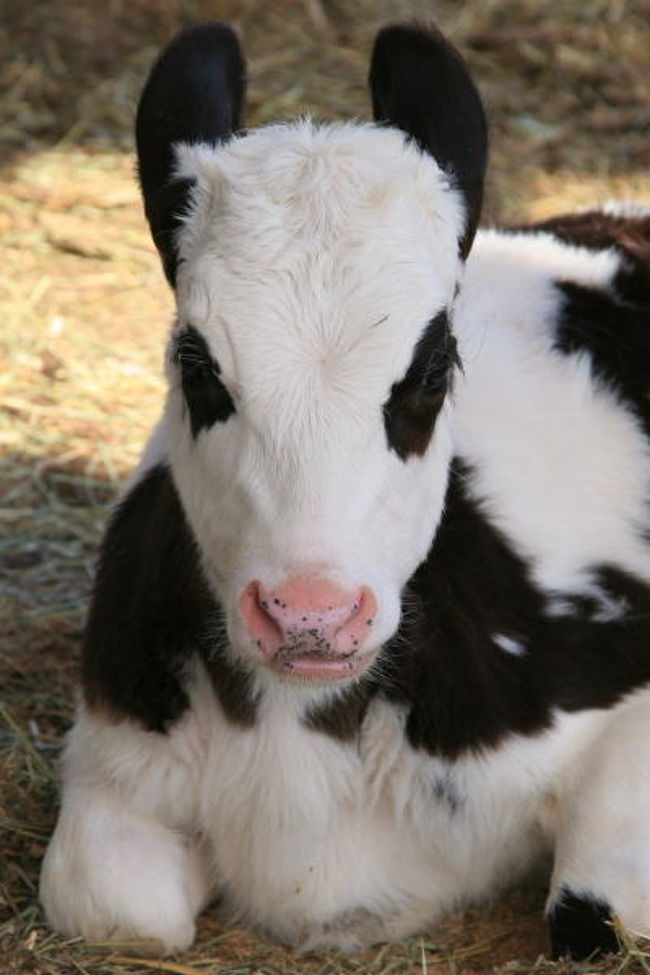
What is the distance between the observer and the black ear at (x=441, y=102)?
4152mm

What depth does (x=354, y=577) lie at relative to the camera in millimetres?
3609

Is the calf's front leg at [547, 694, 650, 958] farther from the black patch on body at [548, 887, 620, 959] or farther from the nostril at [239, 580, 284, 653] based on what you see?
the nostril at [239, 580, 284, 653]

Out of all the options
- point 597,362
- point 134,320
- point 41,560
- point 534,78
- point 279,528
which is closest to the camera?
point 279,528

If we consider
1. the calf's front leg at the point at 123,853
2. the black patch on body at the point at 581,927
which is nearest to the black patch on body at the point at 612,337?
the black patch on body at the point at 581,927

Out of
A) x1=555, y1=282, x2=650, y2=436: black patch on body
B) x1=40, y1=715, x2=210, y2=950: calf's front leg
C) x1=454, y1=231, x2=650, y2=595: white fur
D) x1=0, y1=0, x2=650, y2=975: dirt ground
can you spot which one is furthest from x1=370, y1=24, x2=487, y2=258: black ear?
x1=0, y1=0, x2=650, y2=975: dirt ground

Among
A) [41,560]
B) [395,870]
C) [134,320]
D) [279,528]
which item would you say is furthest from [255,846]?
[134,320]

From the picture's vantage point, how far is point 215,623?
429 centimetres

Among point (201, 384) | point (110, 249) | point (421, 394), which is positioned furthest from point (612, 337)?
point (110, 249)

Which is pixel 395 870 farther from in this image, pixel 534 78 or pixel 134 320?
pixel 534 78

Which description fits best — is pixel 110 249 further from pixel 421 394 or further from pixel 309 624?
pixel 309 624

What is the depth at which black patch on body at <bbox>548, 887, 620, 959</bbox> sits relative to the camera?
4.19 metres

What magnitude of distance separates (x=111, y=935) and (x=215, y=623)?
30.5 inches

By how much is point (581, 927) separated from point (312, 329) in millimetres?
1495

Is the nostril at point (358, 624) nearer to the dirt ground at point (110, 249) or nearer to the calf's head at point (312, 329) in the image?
the calf's head at point (312, 329)
